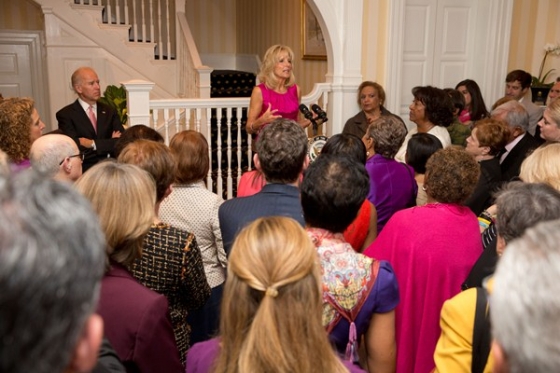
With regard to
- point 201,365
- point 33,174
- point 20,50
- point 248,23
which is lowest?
point 201,365

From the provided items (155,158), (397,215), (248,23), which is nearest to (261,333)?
(155,158)

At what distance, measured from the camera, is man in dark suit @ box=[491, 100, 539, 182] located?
362cm

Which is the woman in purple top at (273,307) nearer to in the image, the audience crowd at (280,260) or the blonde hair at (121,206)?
the audience crowd at (280,260)

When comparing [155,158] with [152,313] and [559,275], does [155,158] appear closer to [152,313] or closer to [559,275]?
[152,313]

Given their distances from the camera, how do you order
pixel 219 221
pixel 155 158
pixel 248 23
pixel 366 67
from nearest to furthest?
pixel 155 158, pixel 219 221, pixel 366 67, pixel 248 23

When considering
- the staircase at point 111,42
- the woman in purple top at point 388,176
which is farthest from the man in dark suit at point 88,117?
the staircase at point 111,42

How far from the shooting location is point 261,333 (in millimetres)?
1181

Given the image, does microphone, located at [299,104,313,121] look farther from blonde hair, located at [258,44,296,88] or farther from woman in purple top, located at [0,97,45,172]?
woman in purple top, located at [0,97,45,172]

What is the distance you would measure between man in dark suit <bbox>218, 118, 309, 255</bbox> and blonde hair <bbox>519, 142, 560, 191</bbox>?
37.4 inches

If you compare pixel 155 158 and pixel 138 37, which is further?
pixel 138 37

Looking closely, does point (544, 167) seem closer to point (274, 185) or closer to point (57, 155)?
point (274, 185)

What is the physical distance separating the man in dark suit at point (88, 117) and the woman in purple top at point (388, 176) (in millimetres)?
2022

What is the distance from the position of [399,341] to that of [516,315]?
1.73m

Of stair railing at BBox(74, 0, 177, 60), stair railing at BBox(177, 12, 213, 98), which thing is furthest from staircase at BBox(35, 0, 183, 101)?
stair railing at BBox(177, 12, 213, 98)
